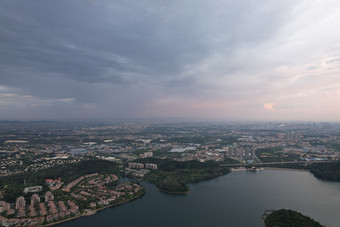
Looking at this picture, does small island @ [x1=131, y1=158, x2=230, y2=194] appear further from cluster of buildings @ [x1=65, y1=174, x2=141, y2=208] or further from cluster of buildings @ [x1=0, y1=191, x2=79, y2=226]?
cluster of buildings @ [x1=0, y1=191, x2=79, y2=226]

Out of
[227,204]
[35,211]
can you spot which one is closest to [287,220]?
[227,204]

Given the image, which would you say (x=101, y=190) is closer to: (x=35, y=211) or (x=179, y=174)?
(x=35, y=211)

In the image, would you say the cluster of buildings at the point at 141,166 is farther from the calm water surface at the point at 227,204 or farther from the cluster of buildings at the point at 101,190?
the calm water surface at the point at 227,204

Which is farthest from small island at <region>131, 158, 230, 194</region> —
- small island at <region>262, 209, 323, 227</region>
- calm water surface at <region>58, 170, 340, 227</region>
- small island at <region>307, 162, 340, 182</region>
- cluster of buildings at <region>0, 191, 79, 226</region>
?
small island at <region>307, 162, 340, 182</region>

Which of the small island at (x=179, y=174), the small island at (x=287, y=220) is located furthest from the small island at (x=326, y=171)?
the small island at (x=287, y=220)

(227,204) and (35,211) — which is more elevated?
(35,211)
